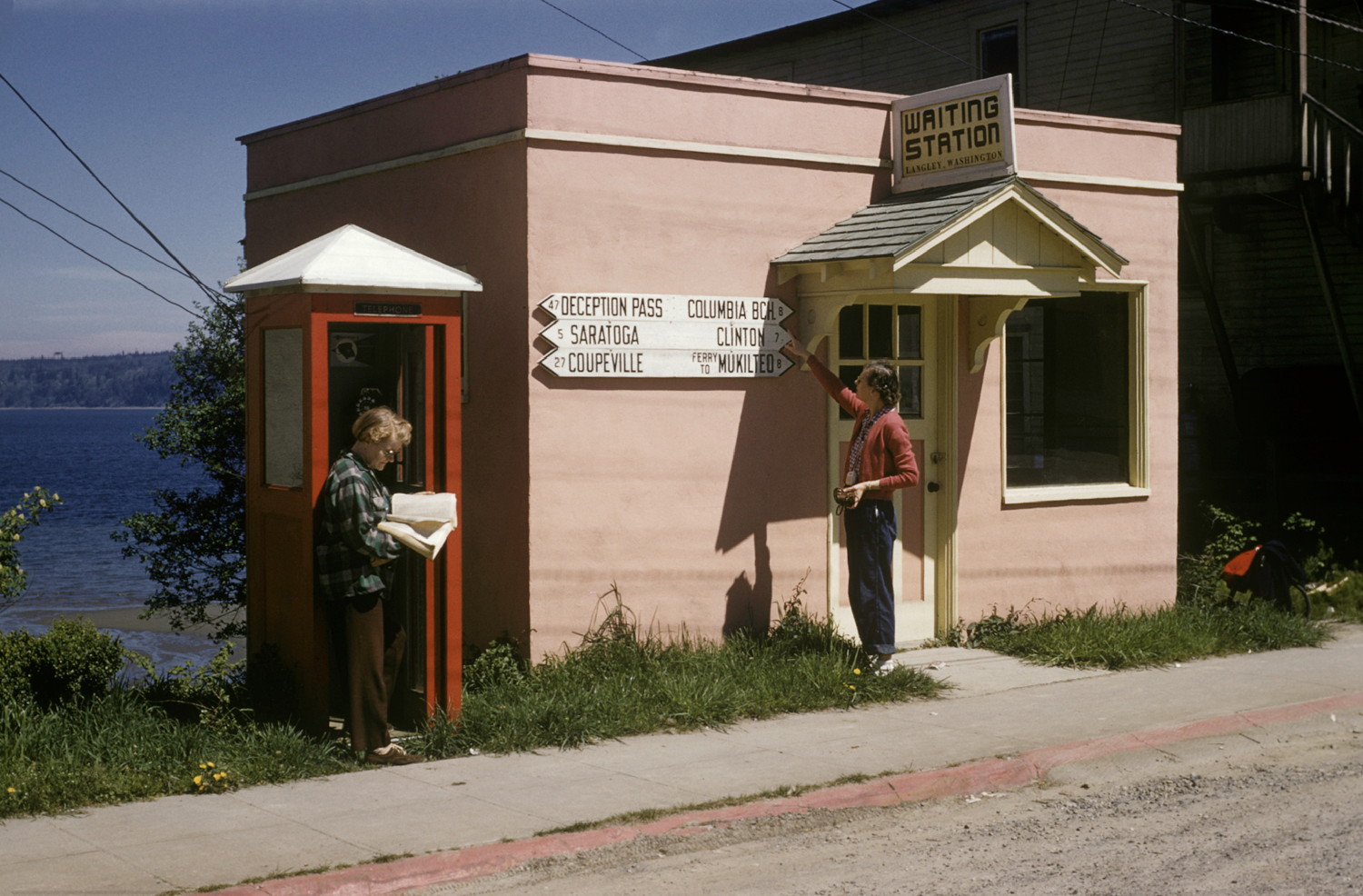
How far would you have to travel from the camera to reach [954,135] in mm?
10531

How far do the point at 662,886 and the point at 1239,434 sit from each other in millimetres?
16643

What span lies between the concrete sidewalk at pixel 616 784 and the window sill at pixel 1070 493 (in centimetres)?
158

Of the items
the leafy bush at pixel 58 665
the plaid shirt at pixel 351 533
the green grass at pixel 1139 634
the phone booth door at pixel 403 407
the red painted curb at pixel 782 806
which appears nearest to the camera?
the red painted curb at pixel 782 806

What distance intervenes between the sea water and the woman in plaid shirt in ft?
6.98

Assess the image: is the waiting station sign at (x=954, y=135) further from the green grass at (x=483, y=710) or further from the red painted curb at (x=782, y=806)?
the red painted curb at (x=782, y=806)

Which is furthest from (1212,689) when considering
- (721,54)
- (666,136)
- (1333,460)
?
(721,54)

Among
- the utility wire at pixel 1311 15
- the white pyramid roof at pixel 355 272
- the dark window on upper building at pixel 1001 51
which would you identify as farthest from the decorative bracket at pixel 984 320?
the dark window on upper building at pixel 1001 51

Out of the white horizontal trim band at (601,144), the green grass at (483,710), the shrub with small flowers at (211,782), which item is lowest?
the shrub with small flowers at (211,782)

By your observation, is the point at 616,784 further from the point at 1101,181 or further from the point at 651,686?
the point at 1101,181

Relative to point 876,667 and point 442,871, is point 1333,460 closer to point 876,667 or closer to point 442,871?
point 876,667

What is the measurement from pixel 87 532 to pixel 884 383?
199 feet

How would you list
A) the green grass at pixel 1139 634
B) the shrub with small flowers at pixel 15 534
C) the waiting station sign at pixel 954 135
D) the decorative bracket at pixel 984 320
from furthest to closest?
the decorative bracket at pixel 984 320, the green grass at pixel 1139 634, the waiting station sign at pixel 954 135, the shrub with small flowers at pixel 15 534

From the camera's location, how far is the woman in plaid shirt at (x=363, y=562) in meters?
7.48

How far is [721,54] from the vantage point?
90.1 feet
